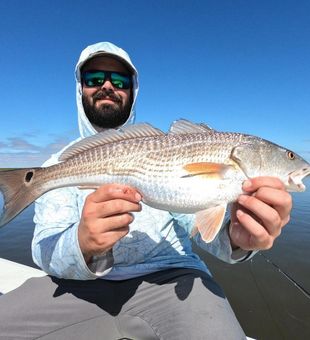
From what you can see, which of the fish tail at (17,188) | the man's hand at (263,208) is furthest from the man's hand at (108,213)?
the man's hand at (263,208)

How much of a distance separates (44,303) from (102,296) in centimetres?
60

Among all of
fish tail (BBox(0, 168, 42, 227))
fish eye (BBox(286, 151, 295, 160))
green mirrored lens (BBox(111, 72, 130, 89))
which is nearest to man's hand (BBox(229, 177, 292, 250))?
fish eye (BBox(286, 151, 295, 160))

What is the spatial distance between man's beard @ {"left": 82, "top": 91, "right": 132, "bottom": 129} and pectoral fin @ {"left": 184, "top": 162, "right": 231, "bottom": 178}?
237 cm

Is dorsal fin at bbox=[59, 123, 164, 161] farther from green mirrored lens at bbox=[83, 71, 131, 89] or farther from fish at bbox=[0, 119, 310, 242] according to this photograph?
green mirrored lens at bbox=[83, 71, 131, 89]

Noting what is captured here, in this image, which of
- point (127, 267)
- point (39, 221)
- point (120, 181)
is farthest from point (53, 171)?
point (127, 267)

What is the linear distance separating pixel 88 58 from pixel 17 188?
269cm

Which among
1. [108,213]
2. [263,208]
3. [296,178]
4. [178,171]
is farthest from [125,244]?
[296,178]

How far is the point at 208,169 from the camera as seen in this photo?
264cm

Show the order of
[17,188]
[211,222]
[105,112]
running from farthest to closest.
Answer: [105,112] < [17,188] < [211,222]

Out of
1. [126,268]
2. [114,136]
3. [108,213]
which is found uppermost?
[114,136]

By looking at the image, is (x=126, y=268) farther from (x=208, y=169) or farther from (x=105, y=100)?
(x=105, y=100)

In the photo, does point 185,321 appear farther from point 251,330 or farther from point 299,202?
point 299,202

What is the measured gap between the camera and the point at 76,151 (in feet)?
9.94

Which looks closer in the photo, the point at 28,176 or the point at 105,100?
the point at 28,176
